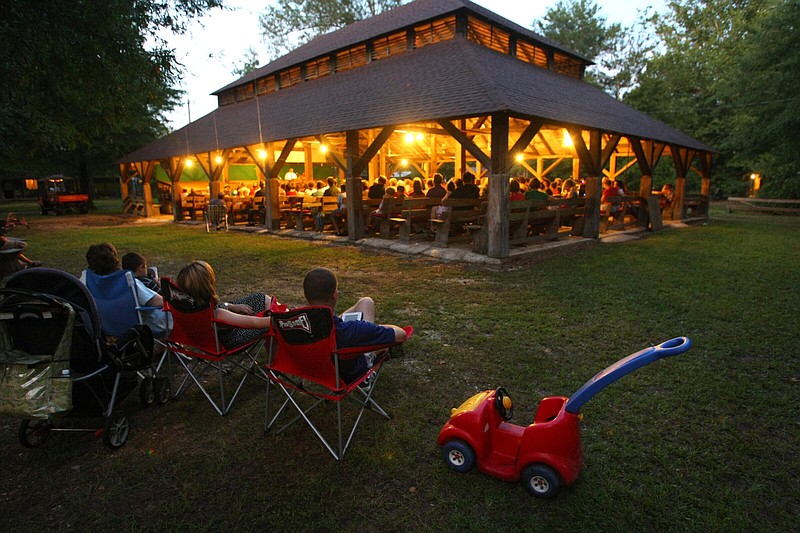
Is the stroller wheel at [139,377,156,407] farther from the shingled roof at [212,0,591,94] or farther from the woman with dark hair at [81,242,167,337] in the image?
the shingled roof at [212,0,591,94]

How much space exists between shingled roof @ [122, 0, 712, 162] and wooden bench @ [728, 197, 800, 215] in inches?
276

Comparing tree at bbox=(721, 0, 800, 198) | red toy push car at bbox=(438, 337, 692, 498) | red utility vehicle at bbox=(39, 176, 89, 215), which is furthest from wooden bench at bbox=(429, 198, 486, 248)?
red utility vehicle at bbox=(39, 176, 89, 215)

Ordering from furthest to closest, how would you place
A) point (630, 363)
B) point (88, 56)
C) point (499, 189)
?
point (499, 189) < point (88, 56) < point (630, 363)

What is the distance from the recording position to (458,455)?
2566 mm

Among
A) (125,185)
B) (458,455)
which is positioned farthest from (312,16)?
(458,455)

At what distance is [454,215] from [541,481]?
8.14 metres

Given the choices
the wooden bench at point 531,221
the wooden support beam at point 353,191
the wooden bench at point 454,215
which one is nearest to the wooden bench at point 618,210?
the wooden bench at point 531,221

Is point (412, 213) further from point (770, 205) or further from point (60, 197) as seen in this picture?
point (60, 197)

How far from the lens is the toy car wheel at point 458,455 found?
8.24ft

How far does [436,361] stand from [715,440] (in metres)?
2.11

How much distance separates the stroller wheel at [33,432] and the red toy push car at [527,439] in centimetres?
255

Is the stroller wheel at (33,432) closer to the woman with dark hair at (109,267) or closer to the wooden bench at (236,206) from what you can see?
the woman with dark hair at (109,267)

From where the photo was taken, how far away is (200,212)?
20.0 metres

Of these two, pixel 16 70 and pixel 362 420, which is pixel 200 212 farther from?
pixel 362 420
